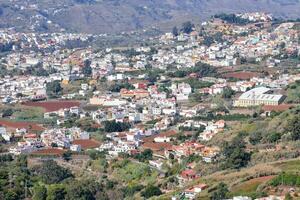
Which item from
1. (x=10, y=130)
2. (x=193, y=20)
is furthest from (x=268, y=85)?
(x=193, y=20)

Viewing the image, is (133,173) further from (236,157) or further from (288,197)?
(288,197)

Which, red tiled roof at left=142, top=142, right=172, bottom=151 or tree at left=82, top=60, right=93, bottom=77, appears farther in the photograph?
tree at left=82, top=60, right=93, bottom=77

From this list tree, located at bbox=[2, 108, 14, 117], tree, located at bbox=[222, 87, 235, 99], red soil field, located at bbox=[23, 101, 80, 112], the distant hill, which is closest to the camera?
tree, located at bbox=[222, 87, 235, 99]

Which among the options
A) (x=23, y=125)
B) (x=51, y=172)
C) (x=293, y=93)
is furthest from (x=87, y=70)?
(x=51, y=172)

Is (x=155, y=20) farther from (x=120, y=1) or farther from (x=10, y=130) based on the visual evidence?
(x=10, y=130)

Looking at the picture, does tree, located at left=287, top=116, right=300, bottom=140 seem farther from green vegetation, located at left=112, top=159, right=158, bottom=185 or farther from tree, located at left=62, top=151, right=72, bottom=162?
tree, located at left=62, top=151, right=72, bottom=162

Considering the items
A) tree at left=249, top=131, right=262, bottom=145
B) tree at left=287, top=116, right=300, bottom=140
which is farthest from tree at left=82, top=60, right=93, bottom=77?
tree at left=287, top=116, right=300, bottom=140

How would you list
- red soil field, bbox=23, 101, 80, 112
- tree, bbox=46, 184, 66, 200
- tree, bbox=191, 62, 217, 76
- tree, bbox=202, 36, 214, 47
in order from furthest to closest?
tree, bbox=202, 36, 214, 47, tree, bbox=191, 62, 217, 76, red soil field, bbox=23, 101, 80, 112, tree, bbox=46, 184, 66, 200
